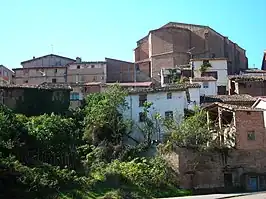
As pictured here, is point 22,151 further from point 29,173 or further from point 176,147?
point 176,147

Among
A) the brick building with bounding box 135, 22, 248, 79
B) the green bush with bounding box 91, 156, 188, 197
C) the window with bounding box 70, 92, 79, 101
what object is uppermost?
the brick building with bounding box 135, 22, 248, 79

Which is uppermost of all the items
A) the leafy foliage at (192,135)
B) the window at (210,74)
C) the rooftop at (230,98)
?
the window at (210,74)

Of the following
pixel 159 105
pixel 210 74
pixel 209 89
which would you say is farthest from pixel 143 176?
pixel 210 74

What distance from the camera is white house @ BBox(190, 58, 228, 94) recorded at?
180 ft

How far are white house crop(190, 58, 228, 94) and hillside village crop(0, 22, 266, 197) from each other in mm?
130

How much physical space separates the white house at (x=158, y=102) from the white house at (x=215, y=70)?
15.1m

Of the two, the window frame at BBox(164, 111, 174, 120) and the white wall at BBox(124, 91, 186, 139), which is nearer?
the window frame at BBox(164, 111, 174, 120)

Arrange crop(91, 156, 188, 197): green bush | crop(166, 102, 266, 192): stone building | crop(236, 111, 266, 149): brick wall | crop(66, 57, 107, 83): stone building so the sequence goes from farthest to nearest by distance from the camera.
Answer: crop(66, 57, 107, 83): stone building
crop(236, 111, 266, 149): brick wall
crop(166, 102, 266, 192): stone building
crop(91, 156, 188, 197): green bush

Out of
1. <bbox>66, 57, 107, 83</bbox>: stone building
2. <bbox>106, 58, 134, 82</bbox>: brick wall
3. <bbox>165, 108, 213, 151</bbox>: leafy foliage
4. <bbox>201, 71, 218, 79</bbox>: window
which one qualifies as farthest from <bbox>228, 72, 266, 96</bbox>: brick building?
<bbox>66, 57, 107, 83</bbox>: stone building

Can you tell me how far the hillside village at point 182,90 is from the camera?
32.4 metres

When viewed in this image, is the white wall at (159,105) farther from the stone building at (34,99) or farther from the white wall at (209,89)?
the white wall at (209,89)

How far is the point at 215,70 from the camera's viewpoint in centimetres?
5584

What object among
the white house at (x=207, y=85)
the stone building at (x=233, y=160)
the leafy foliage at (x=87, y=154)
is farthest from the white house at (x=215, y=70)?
the stone building at (x=233, y=160)

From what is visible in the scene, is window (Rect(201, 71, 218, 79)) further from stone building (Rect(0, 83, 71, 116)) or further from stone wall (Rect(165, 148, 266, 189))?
stone wall (Rect(165, 148, 266, 189))
